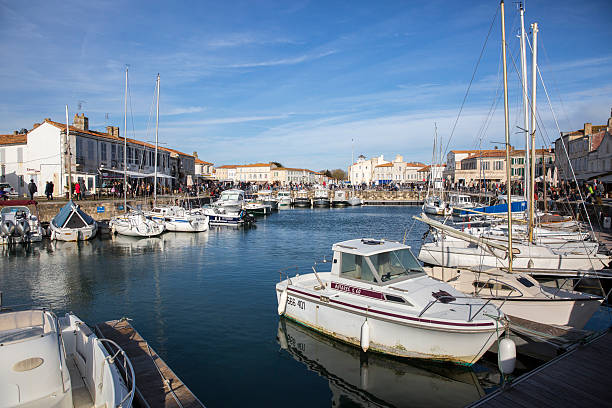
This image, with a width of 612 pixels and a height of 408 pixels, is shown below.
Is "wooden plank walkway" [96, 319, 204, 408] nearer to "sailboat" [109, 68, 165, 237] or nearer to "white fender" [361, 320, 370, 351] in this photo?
"white fender" [361, 320, 370, 351]

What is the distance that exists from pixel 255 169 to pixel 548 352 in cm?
12924

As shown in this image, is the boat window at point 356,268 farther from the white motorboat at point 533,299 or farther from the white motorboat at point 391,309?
the white motorboat at point 533,299

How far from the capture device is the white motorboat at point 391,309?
9.77 meters

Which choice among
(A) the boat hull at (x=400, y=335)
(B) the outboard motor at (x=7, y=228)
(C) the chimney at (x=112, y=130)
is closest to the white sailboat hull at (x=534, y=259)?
(A) the boat hull at (x=400, y=335)

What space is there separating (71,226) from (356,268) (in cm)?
2940

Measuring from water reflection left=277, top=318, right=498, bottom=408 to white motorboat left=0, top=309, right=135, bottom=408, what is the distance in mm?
5292

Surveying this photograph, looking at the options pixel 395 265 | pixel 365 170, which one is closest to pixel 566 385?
pixel 395 265

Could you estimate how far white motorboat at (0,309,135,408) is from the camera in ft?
19.7

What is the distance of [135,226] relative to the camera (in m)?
34.8

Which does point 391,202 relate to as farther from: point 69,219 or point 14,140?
point 14,140

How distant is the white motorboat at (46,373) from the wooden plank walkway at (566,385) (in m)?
6.43

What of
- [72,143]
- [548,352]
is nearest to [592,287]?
[548,352]

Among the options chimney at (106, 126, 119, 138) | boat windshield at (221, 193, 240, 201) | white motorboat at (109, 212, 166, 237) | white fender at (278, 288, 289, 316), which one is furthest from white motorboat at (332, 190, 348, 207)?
white fender at (278, 288, 289, 316)

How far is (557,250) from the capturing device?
766 inches
